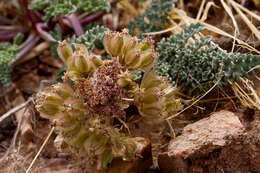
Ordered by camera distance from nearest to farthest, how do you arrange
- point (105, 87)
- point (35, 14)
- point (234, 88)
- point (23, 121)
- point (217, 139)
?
point (105, 87), point (217, 139), point (234, 88), point (23, 121), point (35, 14)

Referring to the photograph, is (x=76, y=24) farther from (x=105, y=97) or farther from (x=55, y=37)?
(x=105, y=97)

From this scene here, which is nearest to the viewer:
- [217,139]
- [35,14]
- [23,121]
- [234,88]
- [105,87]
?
[105,87]

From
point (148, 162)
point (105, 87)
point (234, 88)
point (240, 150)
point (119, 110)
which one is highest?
point (105, 87)

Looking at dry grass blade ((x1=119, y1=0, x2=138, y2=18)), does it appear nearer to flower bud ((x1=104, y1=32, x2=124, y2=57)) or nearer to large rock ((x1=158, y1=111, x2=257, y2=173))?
flower bud ((x1=104, y1=32, x2=124, y2=57))

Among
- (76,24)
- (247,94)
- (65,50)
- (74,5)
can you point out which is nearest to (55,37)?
(76,24)

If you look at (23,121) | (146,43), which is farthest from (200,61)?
(23,121)

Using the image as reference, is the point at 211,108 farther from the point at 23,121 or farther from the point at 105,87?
the point at 23,121
